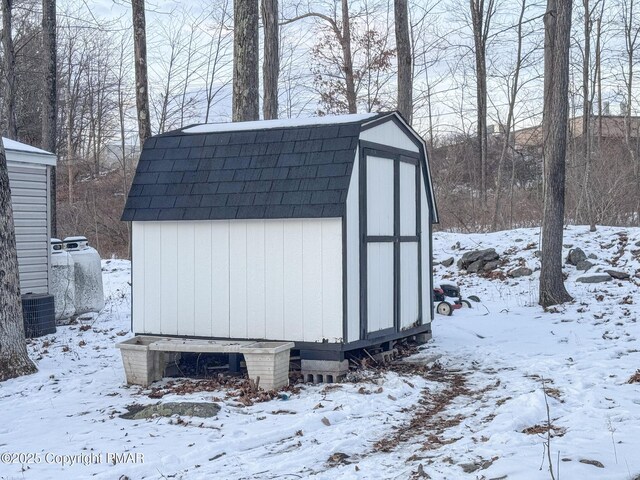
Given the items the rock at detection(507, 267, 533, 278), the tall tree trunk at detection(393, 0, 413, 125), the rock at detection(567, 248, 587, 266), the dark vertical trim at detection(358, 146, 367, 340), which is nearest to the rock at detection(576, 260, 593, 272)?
the rock at detection(567, 248, 587, 266)

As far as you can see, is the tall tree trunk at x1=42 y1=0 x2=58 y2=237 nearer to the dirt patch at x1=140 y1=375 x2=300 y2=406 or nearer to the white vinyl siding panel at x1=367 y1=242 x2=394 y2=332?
the dirt patch at x1=140 y1=375 x2=300 y2=406

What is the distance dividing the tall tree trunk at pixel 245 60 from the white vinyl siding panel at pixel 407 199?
3.62m

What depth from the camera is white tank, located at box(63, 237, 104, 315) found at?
41.1ft

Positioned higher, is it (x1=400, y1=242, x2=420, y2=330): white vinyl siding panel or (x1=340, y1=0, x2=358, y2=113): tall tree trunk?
(x1=340, y1=0, x2=358, y2=113): tall tree trunk

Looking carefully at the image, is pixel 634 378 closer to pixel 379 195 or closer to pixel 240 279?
pixel 379 195

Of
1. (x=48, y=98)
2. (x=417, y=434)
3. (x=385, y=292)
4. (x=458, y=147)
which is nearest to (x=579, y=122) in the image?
(x=458, y=147)

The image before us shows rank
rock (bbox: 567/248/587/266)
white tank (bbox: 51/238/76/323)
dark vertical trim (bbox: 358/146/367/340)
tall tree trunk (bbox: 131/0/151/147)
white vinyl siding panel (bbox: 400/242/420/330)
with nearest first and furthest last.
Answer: dark vertical trim (bbox: 358/146/367/340) → white vinyl siding panel (bbox: 400/242/420/330) → white tank (bbox: 51/238/76/323) → rock (bbox: 567/248/587/266) → tall tree trunk (bbox: 131/0/151/147)

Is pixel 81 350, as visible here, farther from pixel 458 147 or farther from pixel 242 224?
pixel 458 147

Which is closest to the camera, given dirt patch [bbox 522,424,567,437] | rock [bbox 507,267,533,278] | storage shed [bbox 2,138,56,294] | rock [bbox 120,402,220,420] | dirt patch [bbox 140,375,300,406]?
dirt patch [bbox 522,424,567,437]

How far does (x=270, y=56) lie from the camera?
14.0 metres

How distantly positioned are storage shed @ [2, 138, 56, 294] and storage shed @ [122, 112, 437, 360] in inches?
141

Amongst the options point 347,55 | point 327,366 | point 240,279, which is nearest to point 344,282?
point 327,366

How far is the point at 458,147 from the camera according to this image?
33.0 meters

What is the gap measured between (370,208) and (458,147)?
83.0 feet
